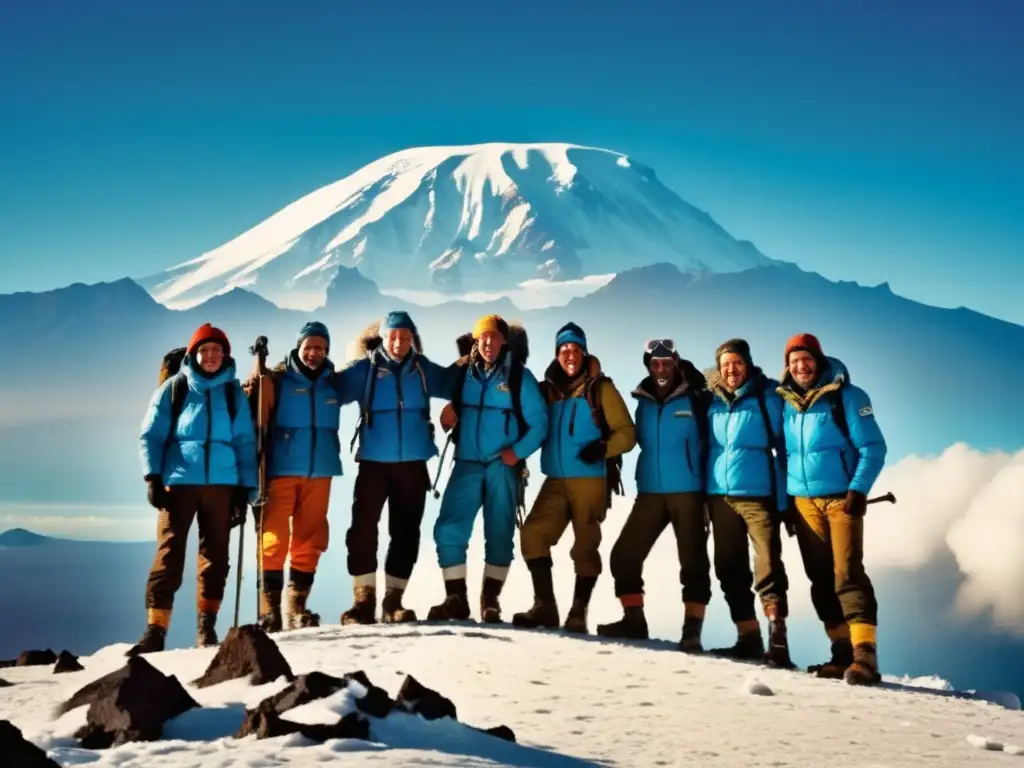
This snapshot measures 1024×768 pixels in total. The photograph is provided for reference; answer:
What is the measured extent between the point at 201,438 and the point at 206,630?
1.44 meters

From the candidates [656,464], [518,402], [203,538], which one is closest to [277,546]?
[203,538]

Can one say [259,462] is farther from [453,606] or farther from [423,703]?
[423,703]

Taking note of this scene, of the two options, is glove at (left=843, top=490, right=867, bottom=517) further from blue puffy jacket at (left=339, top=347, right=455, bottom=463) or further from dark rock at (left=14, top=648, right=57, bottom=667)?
dark rock at (left=14, top=648, right=57, bottom=667)

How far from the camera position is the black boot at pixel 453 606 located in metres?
9.05

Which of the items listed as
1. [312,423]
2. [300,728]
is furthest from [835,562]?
[300,728]

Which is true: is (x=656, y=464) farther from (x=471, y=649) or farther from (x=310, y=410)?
(x=310, y=410)

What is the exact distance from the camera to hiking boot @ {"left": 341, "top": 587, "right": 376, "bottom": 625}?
29.6 ft

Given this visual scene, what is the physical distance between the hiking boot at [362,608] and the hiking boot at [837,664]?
3410 mm

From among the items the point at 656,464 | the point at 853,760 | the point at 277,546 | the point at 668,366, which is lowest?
the point at 853,760

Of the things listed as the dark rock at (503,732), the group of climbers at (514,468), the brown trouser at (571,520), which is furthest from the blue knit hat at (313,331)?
the dark rock at (503,732)

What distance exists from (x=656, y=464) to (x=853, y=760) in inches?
136

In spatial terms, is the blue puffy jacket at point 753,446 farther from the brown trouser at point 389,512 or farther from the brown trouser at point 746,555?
the brown trouser at point 389,512

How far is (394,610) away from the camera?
9039mm

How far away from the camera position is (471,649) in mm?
7773
